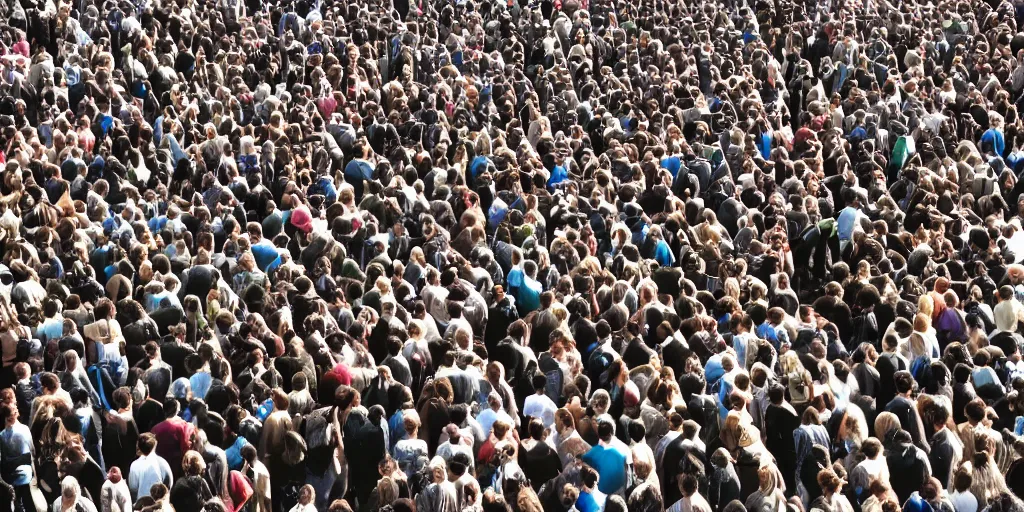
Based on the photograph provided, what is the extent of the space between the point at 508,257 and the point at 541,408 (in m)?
4.17

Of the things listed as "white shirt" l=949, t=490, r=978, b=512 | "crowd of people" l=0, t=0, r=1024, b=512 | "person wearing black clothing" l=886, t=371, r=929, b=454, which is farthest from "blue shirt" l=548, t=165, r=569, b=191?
"white shirt" l=949, t=490, r=978, b=512

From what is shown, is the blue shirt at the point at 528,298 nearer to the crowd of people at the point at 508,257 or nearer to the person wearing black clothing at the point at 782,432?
the crowd of people at the point at 508,257

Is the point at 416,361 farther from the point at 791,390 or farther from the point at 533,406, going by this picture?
the point at 791,390

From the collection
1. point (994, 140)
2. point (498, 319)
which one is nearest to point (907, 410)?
point (498, 319)

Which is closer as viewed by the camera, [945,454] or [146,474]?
[146,474]

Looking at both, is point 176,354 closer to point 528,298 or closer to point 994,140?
point 528,298

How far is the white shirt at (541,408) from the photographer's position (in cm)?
1455

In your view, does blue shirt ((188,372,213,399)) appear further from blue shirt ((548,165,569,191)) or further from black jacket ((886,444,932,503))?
blue shirt ((548,165,569,191))

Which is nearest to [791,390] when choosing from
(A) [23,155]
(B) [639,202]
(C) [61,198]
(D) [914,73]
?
(B) [639,202]

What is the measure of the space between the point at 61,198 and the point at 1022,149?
11.8m

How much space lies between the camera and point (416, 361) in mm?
15773

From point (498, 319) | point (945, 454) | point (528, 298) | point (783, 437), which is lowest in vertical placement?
point (528, 298)

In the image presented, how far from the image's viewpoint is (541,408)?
14586 mm

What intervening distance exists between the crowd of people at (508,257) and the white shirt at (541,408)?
2 centimetres
